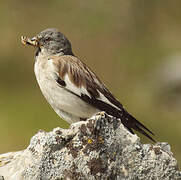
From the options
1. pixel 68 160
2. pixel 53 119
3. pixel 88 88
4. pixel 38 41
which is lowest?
pixel 68 160

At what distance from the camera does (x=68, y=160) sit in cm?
501

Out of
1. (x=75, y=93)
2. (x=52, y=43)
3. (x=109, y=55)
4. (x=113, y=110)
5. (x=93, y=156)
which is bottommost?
(x=93, y=156)

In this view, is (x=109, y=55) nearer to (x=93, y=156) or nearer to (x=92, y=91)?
(x=92, y=91)

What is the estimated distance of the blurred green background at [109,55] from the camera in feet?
41.1

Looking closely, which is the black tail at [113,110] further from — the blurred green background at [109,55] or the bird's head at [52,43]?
the blurred green background at [109,55]

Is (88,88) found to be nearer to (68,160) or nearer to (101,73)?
(68,160)

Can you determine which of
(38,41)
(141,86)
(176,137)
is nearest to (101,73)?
(141,86)

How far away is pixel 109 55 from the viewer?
544 inches

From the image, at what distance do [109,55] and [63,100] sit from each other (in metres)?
7.18

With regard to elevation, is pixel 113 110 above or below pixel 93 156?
above

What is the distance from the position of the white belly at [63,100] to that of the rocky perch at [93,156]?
4.96ft

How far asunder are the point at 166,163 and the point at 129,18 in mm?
10155

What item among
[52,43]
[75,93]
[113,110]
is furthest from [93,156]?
[52,43]

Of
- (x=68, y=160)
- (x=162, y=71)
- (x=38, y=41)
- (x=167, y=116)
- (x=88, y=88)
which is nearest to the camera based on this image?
(x=68, y=160)
